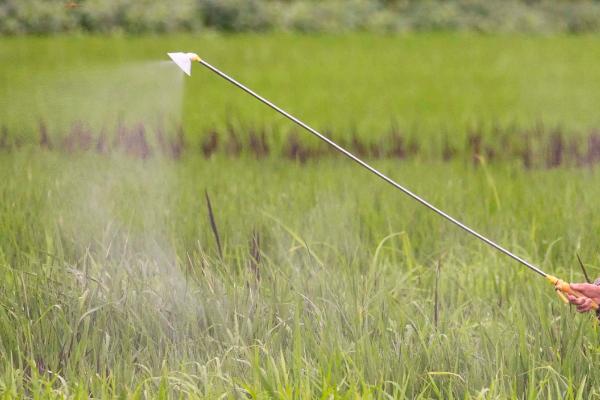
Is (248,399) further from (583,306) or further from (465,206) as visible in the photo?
(465,206)

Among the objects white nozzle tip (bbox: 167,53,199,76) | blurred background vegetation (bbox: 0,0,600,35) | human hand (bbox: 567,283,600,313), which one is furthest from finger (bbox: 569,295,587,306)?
blurred background vegetation (bbox: 0,0,600,35)

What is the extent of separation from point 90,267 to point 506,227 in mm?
1693

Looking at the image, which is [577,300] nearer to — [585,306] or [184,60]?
[585,306]

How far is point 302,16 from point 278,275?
1245 centimetres

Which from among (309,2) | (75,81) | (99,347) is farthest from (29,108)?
(309,2)

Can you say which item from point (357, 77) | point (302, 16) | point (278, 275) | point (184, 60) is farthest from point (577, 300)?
point (302, 16)

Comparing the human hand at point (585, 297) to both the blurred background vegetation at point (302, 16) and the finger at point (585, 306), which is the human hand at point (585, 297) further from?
the blurred background vegetation at point (302, 16)

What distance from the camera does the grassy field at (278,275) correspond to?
8.97ft

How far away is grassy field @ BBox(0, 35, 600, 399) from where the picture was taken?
108 inches

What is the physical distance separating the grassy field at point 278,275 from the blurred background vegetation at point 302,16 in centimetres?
590

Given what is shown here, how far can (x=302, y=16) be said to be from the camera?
1534cm

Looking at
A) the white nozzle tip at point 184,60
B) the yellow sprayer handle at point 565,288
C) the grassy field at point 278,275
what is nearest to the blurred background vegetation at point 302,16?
the grassy field at point 278,275

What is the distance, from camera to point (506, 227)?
4266 millimetres

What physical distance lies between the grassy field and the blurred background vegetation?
19.4 feet
